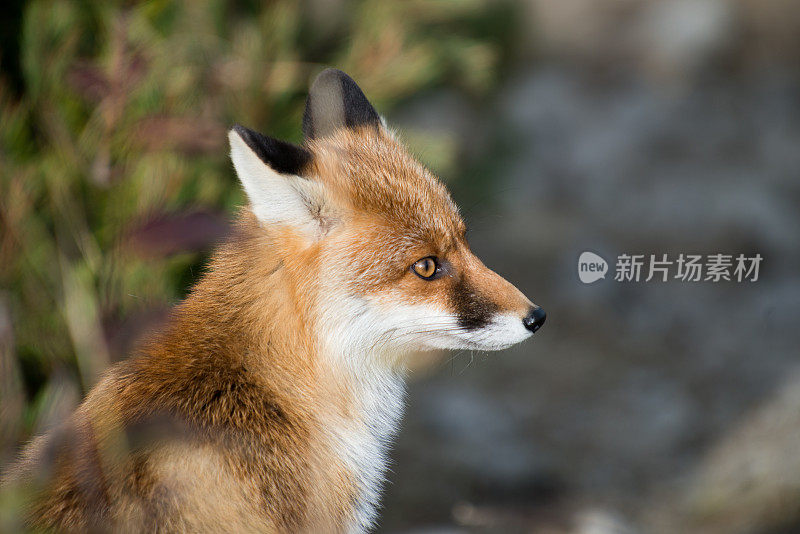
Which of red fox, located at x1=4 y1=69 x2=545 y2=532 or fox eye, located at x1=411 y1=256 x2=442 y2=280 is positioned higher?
fox eye, located at x1=411 y1=256 x2=442 y2=280

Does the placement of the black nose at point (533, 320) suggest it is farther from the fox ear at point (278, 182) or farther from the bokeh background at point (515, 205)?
the fox ear at point (278, 182)

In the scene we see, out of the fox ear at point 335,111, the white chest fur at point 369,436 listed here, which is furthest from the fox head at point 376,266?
the fox ear at point 335,111

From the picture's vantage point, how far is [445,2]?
4.00 metres

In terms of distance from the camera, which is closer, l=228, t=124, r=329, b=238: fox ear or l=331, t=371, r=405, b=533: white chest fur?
l=228, t=124, r=329, b=238: fox ear

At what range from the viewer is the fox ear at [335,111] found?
2.45 meters

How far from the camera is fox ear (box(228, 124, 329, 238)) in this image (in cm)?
183

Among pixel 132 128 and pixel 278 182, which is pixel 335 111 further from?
pixel 132 128

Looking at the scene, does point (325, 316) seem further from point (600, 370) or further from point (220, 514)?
point (600, 370)

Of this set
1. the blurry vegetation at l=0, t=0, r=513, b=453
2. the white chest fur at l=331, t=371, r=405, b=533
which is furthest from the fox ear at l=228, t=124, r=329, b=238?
the white chest fur at l=331, t=371, r=405, b=533

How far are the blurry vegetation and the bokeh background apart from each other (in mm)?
14

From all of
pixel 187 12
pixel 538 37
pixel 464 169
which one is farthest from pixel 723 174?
pixel 187 12

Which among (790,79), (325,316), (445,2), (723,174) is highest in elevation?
(790,79)

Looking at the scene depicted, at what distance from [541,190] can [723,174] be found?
1648mm

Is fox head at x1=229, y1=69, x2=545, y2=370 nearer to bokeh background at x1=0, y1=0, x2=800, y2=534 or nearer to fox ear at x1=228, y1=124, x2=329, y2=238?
fox ear at x1=228, y1=124, x2=329, y2=238
